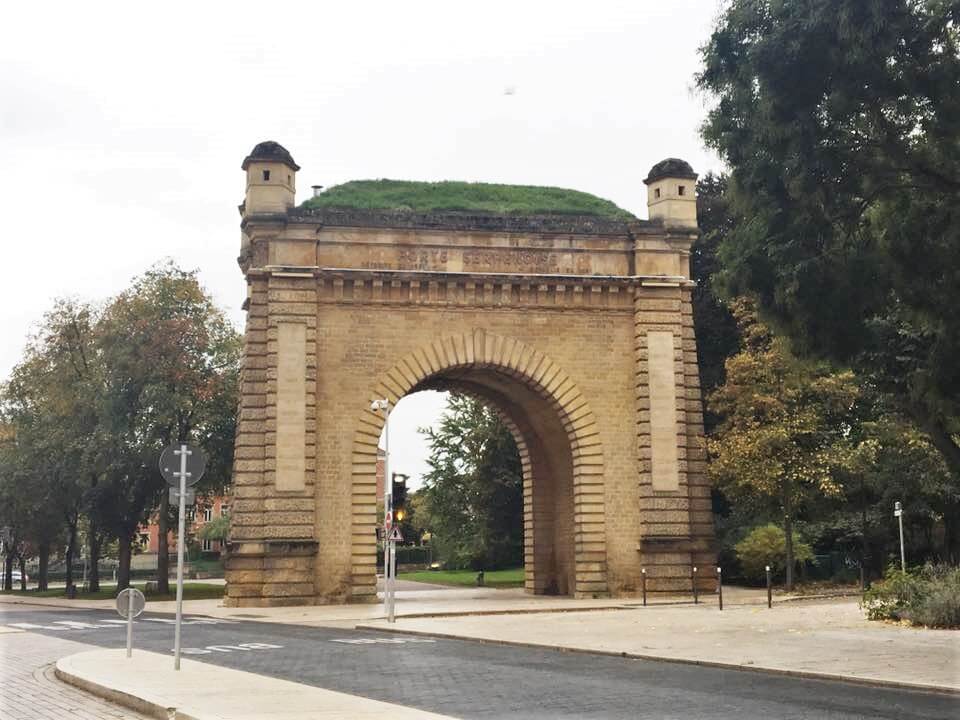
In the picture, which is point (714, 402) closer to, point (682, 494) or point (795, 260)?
point (682, 494)

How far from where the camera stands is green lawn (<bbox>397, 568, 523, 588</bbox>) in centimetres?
5238

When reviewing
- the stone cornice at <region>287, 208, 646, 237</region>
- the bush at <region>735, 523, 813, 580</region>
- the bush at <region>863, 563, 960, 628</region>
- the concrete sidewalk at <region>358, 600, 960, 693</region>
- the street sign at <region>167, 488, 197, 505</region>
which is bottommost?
the concrete sidewalk at <region>358, 600, 960, 693</region>

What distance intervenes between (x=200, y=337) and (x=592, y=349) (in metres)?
18.1

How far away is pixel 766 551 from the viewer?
3966cm

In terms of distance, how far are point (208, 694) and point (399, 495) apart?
15.9m

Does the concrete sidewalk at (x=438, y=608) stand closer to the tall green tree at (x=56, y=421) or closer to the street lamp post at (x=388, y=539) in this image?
the street lamp post at (x=388, y=539)

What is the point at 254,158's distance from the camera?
34.5 meters

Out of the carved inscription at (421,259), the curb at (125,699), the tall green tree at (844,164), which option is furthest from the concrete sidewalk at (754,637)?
the carved inscription at (421,259)

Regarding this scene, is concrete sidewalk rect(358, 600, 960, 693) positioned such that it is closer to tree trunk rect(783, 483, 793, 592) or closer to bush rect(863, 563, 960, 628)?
bush rect(863, 563, 960, 628)

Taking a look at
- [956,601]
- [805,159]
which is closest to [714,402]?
[956,601]

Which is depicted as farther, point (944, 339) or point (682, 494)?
point (682, 494)

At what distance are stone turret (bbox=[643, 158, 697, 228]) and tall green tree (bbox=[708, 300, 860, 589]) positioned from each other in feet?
13.7

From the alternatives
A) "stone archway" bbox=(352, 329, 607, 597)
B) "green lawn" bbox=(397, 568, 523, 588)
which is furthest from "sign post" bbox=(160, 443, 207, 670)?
"green lawn" bbox=(397, 568, 523, 588)

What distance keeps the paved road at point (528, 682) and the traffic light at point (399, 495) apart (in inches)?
215
